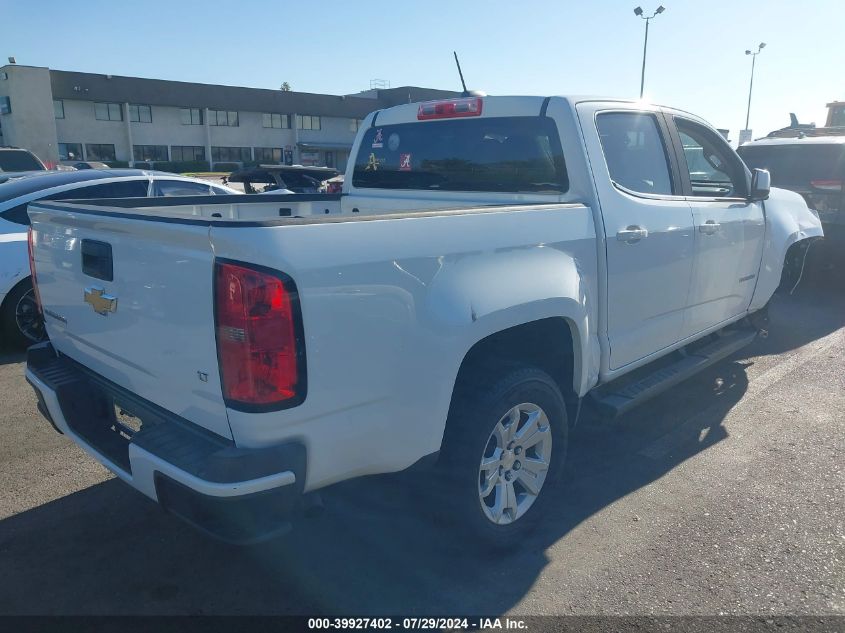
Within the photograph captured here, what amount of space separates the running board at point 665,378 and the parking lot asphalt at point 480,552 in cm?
47

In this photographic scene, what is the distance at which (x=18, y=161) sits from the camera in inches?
634

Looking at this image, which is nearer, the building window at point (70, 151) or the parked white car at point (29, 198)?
the parked white car at point (29, 198)

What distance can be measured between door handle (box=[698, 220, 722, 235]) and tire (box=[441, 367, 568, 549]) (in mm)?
1733

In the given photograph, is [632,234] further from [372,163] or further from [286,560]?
[286,560]

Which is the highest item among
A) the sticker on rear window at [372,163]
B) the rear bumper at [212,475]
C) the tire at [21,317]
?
the sticker on rear window at [372,163]

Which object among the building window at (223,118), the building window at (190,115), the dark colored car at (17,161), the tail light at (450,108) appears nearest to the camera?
the tail light at (450,108)

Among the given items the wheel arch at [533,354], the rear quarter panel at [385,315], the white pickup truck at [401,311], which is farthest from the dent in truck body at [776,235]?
the rear quarter panel at [385,315]

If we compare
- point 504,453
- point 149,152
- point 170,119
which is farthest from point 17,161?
point 170,119

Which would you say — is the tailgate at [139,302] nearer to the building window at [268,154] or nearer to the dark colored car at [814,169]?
the dark colored car at [814,169]

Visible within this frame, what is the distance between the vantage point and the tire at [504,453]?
283 centimetres

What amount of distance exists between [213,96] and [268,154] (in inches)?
258

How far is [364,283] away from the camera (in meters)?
2.30

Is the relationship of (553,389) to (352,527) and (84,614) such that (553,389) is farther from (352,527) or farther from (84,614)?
(84,614)

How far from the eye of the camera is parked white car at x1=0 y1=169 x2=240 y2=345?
6012 millimetres
